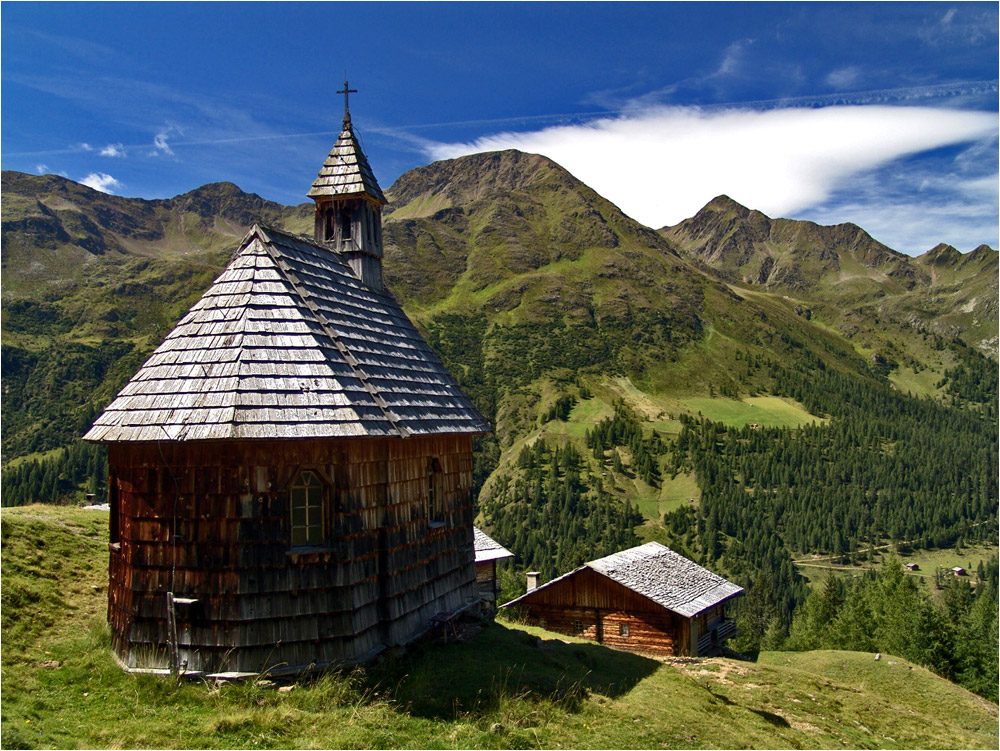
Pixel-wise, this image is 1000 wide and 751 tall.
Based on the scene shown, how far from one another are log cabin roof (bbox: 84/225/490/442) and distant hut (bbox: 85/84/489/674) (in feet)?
0.15

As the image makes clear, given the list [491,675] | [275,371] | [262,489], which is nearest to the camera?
[262,489]

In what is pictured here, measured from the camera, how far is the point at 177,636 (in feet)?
47.1

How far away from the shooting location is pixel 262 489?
1465 cm

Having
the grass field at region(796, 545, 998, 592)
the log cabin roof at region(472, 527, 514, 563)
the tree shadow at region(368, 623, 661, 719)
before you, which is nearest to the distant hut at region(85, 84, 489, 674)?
the tree shadow at region(368, 623, 661, 719)

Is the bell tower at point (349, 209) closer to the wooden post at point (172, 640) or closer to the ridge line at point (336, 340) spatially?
the ridge line at point (336, 340)

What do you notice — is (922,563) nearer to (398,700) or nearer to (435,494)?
(435,494)

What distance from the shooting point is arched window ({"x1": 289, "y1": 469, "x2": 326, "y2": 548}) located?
1527cm

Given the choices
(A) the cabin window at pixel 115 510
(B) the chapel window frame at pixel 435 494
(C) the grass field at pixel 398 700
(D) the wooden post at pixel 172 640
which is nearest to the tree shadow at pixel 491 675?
(C) the grass field at pixel 398 700

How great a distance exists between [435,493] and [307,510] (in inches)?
207

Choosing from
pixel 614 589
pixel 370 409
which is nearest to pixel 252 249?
pixel 370 409

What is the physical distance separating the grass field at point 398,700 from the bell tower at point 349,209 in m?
12.8

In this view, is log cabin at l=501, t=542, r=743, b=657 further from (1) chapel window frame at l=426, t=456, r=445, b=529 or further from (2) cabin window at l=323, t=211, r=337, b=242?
(2) cabin window at l=323, t=211, r=337, b=242

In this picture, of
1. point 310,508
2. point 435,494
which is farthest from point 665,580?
point 310,508

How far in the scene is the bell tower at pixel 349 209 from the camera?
23203 mm
